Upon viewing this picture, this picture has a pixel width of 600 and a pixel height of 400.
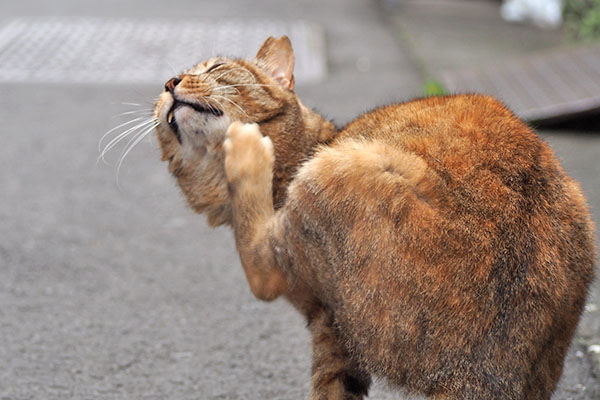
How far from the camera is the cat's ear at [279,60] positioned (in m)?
3.71

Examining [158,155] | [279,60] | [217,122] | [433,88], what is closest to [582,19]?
[433,88]

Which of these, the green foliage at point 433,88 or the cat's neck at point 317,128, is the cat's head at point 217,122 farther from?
the green foliage at point 433,88

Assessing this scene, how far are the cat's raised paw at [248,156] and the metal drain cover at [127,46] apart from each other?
503 centimetres

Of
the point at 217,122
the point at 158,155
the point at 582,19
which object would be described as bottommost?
the point at 582,19

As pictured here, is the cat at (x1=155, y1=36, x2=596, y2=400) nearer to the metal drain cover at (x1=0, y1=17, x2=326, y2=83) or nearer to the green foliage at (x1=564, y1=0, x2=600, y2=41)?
the metal drain cover at (x1=0, y1=17, x2=326, y2=83)

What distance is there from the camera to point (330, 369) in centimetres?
312

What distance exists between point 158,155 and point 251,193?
3.56m

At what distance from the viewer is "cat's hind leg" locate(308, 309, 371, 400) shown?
307 cm

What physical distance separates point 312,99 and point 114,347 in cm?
417

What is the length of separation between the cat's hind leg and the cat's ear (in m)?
1.16

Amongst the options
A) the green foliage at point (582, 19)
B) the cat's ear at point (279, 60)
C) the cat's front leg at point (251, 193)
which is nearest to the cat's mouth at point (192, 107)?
the cat's front leg at point (251, 193)

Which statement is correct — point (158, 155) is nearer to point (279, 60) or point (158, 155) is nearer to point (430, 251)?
point (279, 60)

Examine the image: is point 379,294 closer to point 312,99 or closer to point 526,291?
point 526,291

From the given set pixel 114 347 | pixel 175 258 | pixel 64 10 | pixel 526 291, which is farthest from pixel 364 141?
pixel 64 10
